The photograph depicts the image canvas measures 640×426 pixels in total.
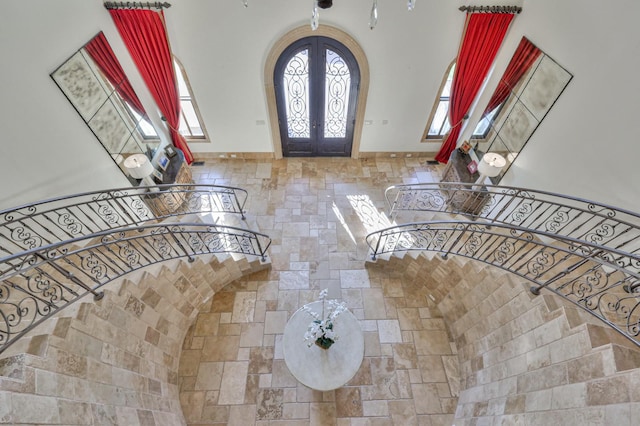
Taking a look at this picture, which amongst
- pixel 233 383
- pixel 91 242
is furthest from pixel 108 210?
pixel 233 383

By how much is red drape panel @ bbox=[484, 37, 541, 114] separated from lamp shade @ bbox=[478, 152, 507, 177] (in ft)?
3.58

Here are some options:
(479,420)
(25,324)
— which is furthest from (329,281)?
(25,324)

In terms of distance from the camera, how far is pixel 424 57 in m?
4.95

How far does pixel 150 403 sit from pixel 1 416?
161 centimetres

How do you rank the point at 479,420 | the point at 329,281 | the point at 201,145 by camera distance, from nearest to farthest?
the point at 479,420, the point at 329,281, the point at 201,145

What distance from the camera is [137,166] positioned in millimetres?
4598

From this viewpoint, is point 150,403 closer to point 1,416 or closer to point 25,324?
point 25,324

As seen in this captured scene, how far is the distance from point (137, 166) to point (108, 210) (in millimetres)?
784

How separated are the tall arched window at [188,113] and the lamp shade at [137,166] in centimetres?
152

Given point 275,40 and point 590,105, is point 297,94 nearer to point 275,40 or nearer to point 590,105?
point 275,40

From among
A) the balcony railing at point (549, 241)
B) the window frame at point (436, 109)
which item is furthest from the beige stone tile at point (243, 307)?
the window frame at point (436, 109)

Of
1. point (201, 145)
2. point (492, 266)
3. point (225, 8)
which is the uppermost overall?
point (225, 8)

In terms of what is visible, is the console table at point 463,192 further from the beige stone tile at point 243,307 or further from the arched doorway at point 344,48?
the beige stone tile at point 243,307

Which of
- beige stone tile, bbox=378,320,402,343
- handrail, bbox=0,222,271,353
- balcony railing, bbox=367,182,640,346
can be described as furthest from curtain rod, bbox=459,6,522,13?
beige stone tile, bbox=378,320,402,343
